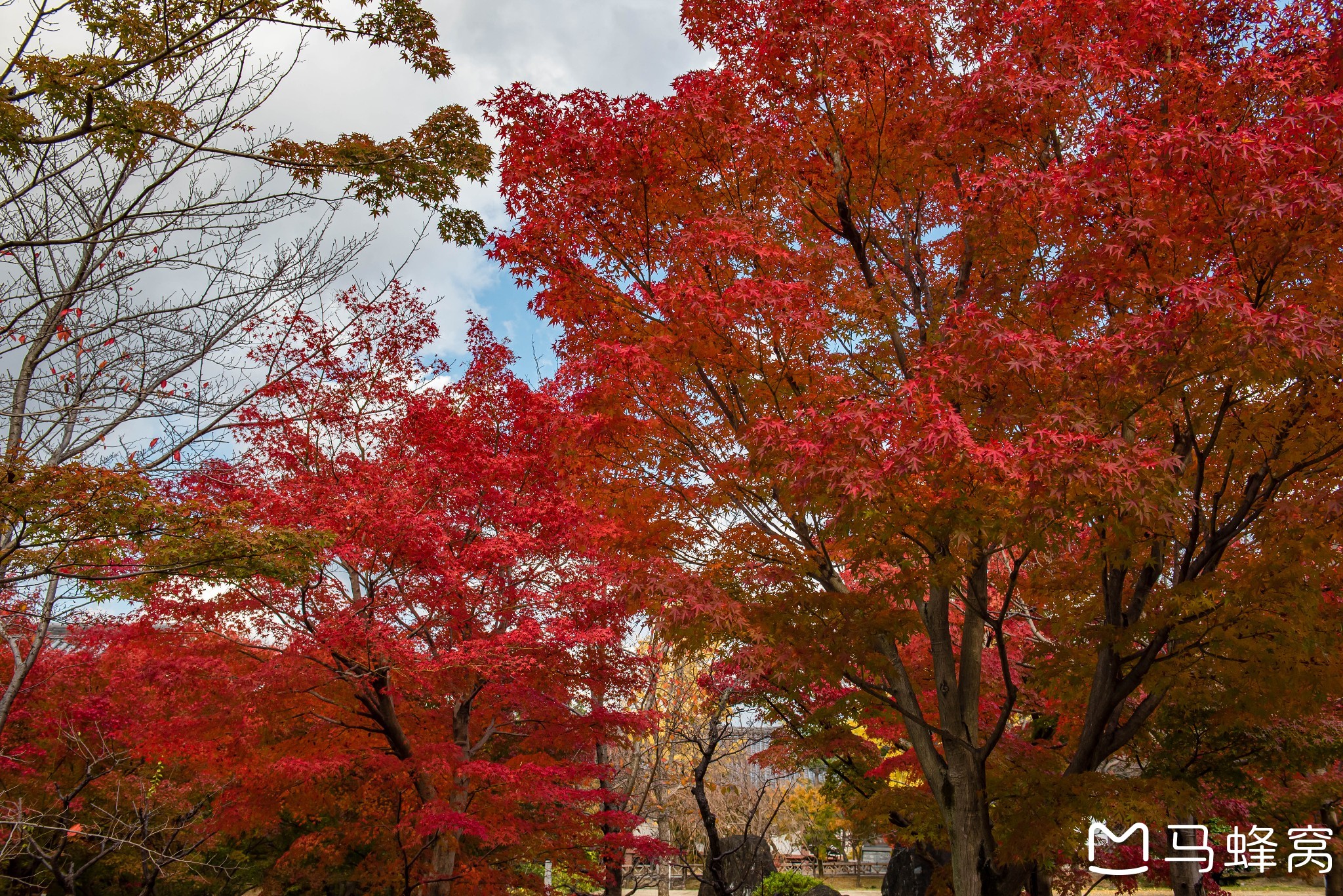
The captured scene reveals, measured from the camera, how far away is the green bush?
16.9 m

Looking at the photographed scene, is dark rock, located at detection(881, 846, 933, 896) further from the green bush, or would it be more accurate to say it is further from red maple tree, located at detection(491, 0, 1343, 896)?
red maple tree, located at detection(491, 0, 1343, 896)

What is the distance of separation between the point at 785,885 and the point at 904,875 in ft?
13.7

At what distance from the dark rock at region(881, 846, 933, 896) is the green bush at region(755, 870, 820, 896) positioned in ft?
7.89

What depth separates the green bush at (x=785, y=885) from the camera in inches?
667

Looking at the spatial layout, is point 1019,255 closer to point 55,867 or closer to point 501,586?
point 501,586

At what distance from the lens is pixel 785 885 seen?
18.3 meters

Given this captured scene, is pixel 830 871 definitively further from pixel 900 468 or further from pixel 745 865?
pixel 900 468

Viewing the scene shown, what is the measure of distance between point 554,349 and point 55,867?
288 inches

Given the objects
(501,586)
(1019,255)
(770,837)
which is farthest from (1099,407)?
(770,837)

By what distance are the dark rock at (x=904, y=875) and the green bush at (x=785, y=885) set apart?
2404 mm

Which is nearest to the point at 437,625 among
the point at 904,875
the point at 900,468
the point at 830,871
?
the point at 900,468

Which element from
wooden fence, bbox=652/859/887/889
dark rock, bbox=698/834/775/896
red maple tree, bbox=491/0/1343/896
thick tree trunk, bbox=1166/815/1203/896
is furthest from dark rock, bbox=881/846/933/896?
wooden fence, bbox=652/859/887/889

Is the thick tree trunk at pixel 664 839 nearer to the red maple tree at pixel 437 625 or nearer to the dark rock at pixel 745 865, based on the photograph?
the dark rock at pixel 745 865

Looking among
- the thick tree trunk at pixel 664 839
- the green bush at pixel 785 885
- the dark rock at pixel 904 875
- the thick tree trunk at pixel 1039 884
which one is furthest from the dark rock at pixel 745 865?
the thick tree trunk at pixel 1039 884
